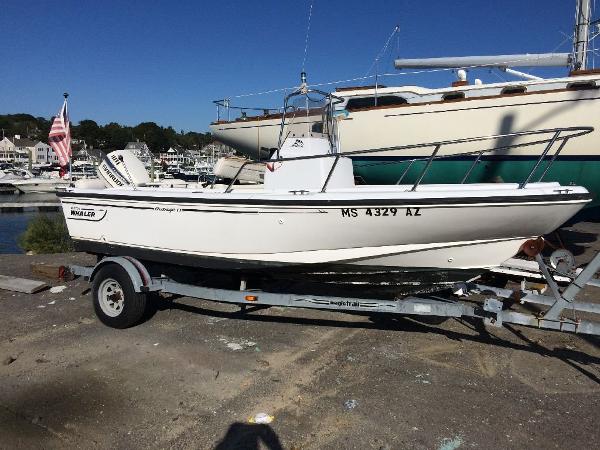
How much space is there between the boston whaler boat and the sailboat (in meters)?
3.27

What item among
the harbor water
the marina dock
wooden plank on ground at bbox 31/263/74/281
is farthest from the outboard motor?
the marina dock

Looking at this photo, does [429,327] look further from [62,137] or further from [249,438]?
[62,137]

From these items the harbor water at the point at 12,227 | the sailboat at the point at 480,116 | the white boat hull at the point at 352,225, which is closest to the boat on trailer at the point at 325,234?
the white boat hull at the point at 352,225

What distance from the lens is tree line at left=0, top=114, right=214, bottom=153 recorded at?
11362 cm

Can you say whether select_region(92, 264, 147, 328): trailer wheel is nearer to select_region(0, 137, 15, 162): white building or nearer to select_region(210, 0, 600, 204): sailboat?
select_region(210, 0, 600, 204): sailboat

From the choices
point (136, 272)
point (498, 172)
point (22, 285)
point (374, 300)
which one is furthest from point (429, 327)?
point (22, 285)

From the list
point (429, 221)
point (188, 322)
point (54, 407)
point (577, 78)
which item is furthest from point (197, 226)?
point (577, 78)

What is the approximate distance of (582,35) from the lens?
9453 mm

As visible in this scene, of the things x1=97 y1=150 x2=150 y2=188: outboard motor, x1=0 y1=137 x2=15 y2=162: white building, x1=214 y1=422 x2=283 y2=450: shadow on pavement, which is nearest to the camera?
x1=214 y1=422 x2=283 y2=450: shadow on pavement

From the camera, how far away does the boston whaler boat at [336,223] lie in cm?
383

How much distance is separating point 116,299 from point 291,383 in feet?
8.00

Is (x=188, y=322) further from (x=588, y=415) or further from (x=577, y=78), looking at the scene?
(x=577, y=78)

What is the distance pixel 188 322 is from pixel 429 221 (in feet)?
9.88

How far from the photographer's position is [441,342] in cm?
453
